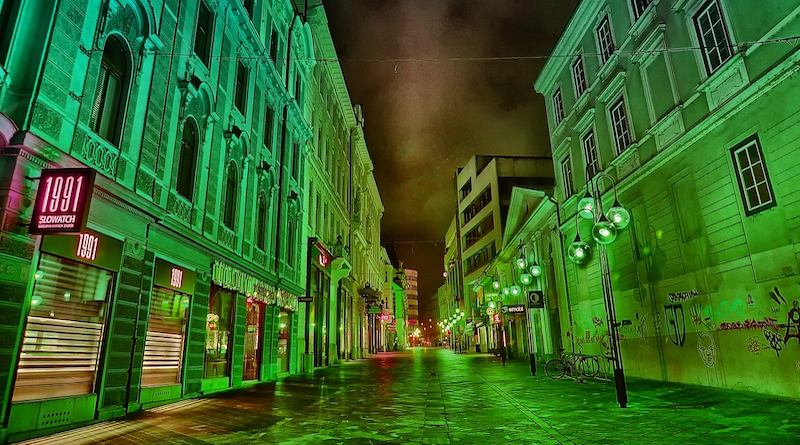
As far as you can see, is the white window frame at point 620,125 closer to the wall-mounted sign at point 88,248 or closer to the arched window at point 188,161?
the arched window at point 188,161

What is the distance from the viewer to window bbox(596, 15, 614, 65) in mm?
16734

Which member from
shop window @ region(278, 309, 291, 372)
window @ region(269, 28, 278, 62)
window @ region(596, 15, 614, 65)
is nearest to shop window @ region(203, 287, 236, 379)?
shop window @ region(278, 309, 291, 372)

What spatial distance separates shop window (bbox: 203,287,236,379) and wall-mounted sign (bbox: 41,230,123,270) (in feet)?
15.6

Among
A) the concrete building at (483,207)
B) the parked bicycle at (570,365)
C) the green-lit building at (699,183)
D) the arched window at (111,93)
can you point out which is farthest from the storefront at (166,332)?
the concrete building at (483,207)

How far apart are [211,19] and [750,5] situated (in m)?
14.9

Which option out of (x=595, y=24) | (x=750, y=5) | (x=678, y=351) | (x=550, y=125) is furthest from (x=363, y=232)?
(x=750, y=5)

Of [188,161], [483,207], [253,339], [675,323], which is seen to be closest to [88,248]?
[188,161]

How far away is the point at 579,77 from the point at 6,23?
19669 millimetres

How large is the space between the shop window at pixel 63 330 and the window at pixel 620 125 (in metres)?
16.4

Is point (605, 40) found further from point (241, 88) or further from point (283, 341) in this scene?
point (283, 341)

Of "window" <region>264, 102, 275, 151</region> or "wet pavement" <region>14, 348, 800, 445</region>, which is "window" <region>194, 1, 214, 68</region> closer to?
"window" <region>264, 102, 275, 151</region>

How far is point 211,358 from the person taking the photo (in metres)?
13.4

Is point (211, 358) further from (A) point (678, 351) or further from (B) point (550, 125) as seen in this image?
(B) point (550, 125)

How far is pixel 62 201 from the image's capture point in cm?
683
